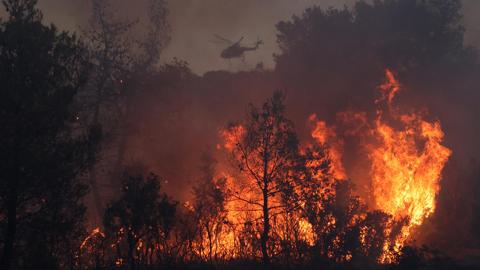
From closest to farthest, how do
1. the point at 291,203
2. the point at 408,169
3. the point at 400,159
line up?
the point at 291,203 < the point at 408,169 < the point at 400,159

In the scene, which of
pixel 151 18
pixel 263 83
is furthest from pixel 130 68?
pixel 263 83

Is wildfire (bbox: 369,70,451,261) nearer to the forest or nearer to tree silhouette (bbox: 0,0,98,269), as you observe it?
the forest

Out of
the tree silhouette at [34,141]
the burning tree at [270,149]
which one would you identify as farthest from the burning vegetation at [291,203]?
the tree silhouette at [34,141]

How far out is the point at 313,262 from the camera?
20.2 metres

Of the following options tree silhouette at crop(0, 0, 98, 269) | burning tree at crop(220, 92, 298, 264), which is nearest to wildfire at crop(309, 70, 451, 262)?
burning tree at crop(220, 92, 298, 264)

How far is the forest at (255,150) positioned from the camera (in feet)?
49.8

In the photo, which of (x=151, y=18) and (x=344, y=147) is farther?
(x=151, y=18)

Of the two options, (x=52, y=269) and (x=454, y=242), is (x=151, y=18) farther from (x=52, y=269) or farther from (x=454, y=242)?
(x=454, y=242)

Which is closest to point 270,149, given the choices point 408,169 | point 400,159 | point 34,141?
point 34,141

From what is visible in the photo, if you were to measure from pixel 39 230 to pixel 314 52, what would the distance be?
110ft

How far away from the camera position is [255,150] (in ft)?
66.4

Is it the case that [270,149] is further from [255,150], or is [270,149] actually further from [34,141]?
[34,141]

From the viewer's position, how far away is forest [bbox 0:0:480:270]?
1518 centimetres

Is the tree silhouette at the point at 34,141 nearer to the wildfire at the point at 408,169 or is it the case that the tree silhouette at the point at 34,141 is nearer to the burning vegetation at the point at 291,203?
the burning vegetation at the point at 291,203
